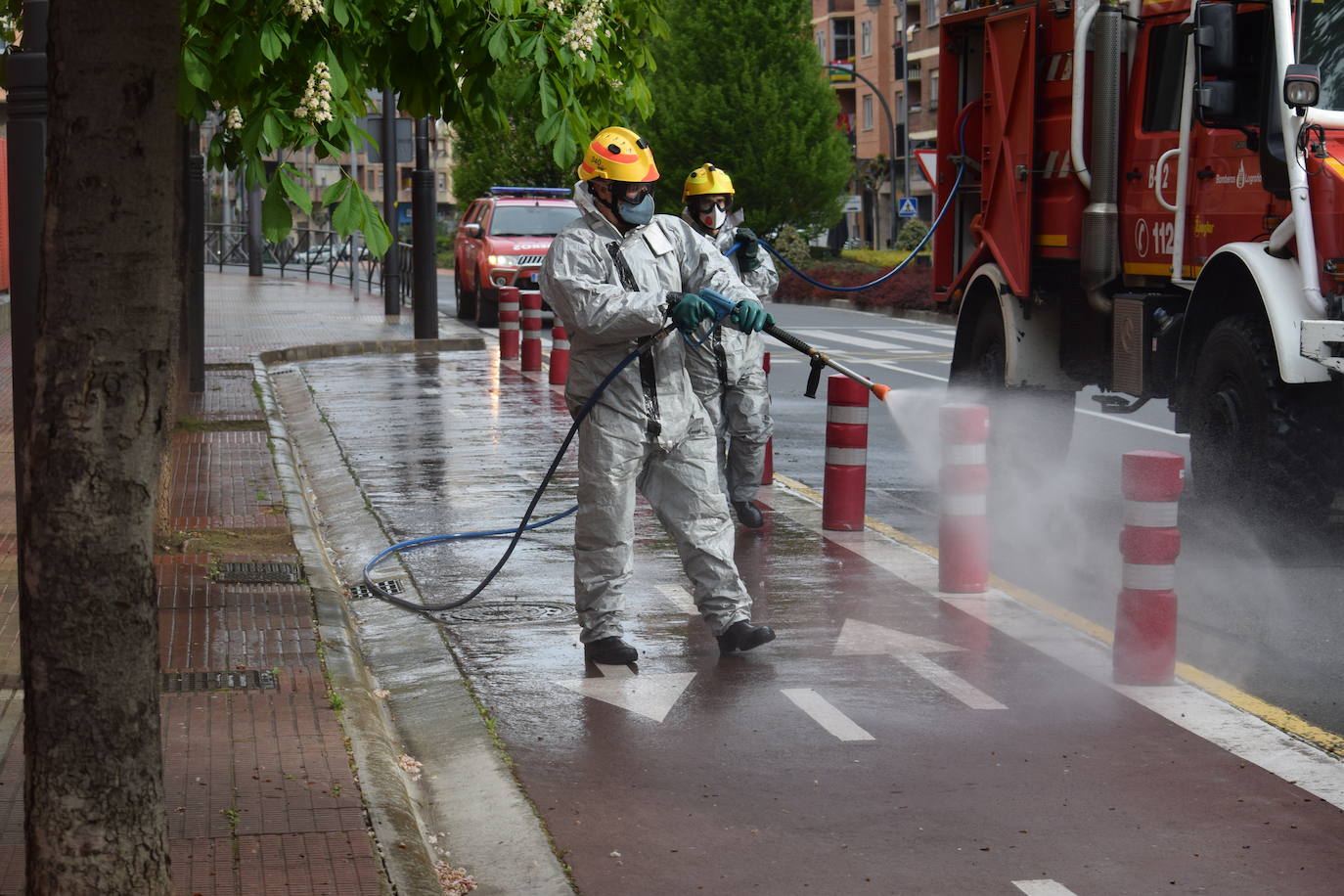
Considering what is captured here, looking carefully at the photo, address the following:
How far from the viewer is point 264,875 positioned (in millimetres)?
4414

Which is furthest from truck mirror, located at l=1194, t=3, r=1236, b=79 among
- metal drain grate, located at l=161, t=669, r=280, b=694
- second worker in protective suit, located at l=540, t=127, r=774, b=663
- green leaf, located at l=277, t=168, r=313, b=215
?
metal drain grate, located at l=161, t=669, r=280, b=694

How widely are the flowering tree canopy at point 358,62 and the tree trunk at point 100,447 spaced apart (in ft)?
6.73

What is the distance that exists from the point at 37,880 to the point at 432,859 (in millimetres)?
1191

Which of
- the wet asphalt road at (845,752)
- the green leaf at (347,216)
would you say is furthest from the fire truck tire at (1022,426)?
the green leaf at (347,216)

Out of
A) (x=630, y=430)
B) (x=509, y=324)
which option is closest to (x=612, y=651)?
(x=630, y=430)

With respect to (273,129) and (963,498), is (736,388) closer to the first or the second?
(963,498)

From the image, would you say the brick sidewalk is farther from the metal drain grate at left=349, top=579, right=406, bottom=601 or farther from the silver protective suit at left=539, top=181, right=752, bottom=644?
the silver protective suit at left=539, top=181, right=752, bottom=644

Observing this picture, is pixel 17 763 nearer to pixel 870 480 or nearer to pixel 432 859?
pixel 432 859

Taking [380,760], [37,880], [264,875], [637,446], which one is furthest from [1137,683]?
[37,880]

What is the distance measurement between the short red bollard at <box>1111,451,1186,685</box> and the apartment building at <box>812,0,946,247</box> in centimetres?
6853

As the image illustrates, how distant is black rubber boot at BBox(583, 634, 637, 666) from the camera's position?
6941mm

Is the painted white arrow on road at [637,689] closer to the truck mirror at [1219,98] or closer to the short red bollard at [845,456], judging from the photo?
the short red bollard at [845,456]

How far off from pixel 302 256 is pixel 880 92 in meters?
35.4

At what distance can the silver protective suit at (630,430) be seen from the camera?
6.86 m
